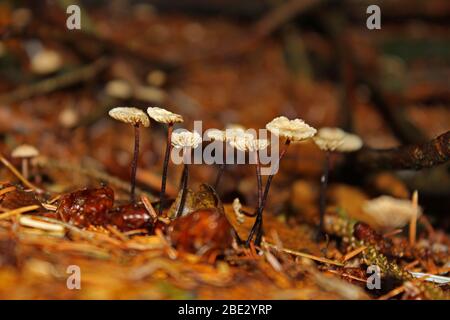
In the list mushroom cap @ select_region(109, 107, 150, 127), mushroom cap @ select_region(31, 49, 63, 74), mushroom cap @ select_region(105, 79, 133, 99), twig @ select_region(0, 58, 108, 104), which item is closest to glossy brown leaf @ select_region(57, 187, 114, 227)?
mushroom cap @ select_region(109, 107, 150, 127)

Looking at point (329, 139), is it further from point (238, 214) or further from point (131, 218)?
point (131, 218)

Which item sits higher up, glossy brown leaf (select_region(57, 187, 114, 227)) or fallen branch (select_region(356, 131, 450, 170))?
fallen branch (select_region(356, 131, 450, 170))

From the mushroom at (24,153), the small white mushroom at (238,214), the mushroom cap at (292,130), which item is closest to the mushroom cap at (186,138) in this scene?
the mushroom cap at (292,130)

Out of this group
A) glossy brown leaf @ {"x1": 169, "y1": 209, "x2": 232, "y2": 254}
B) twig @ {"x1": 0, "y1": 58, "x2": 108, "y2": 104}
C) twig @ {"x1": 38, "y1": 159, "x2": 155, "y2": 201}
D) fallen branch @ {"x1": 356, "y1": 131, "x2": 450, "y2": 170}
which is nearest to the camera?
glossy brown leaf @ {"x1": 169, "y1": 209, "x2": 232, "y2": 254}

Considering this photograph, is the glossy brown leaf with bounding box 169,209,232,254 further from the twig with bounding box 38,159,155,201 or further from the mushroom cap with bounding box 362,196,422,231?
the mushroom cap with bounding box 362,196,422,231

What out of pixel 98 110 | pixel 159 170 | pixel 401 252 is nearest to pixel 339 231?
pixel 401 252
